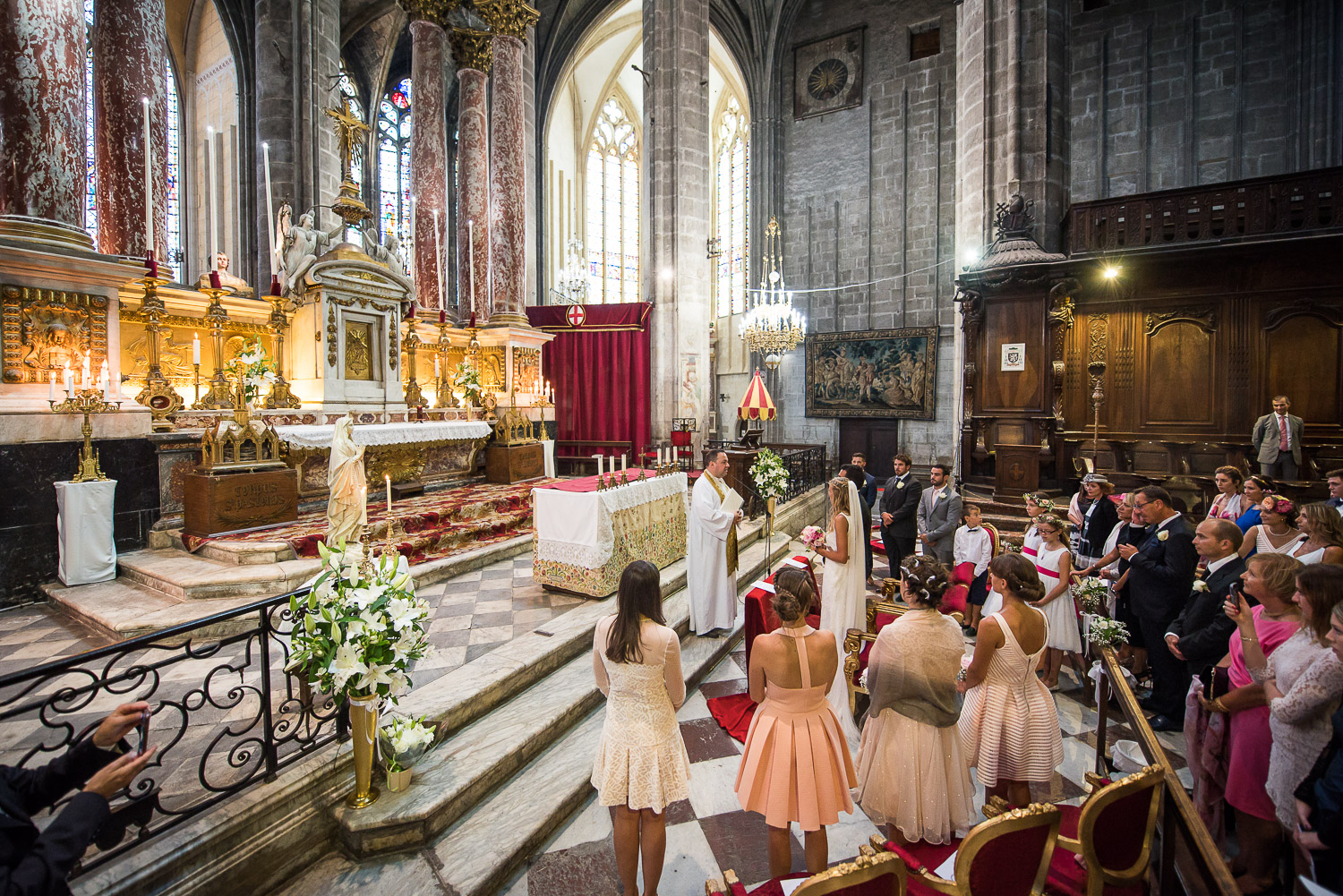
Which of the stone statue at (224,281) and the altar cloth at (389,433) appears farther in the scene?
the stone statue at (224,281)

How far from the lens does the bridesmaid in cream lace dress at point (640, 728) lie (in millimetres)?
2244

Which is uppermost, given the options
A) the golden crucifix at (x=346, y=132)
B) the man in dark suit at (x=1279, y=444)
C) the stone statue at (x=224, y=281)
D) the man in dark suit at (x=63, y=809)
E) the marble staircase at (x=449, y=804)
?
the golden crucifix at (x=346, y=132)

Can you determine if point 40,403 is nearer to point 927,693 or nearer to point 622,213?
point 927,693

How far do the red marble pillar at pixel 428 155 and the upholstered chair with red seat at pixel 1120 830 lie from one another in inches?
432

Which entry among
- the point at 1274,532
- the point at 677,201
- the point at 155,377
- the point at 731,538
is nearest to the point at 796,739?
the point at 731,538

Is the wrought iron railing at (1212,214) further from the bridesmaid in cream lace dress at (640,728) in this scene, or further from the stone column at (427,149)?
the stone column at (427,149)

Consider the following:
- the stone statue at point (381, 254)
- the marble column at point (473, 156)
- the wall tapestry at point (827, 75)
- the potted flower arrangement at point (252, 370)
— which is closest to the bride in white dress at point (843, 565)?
the potted flower arrangement at point (252, 370)

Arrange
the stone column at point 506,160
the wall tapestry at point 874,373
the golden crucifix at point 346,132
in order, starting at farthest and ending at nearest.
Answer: the wall tapestry at point 874,373
the stone column at point 506,160
the golden crucifix at point 346,132

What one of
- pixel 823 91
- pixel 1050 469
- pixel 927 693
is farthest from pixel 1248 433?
pixel 823 91

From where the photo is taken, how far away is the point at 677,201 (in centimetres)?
1146

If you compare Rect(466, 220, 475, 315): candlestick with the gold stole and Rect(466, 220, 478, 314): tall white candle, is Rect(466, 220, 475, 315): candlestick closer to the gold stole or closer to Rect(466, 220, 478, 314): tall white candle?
Rect(466, 220, 478, 314): tall white candle

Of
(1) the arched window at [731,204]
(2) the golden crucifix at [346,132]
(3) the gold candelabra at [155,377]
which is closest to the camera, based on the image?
(3) the gold candelabra at [155,377]

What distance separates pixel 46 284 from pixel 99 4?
4.92 meters

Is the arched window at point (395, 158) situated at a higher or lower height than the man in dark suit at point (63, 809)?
higher
